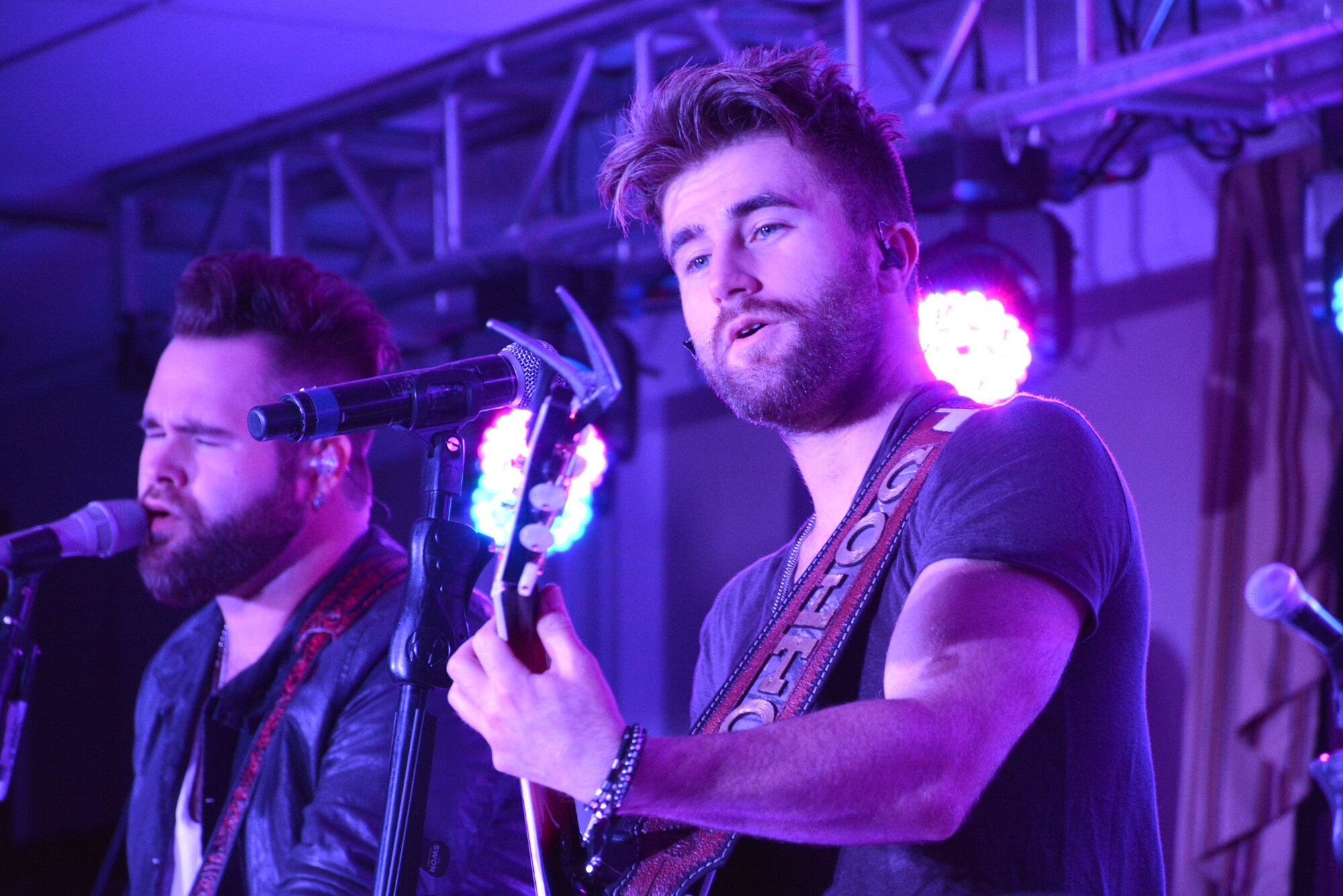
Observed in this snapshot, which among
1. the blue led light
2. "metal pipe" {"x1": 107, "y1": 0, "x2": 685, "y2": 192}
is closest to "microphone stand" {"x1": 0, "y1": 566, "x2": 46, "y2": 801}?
"metal pipe" {"x1": 107, "y1": 0, "x2": 685, "y2": 192}

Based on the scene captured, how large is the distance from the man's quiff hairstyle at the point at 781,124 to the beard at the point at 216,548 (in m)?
1.13

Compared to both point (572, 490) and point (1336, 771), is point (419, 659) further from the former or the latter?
point (572, 490)

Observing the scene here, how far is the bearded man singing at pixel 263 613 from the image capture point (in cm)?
243

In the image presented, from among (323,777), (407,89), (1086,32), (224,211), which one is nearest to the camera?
(323,777)

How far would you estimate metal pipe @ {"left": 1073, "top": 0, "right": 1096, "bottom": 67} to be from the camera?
4062 millimetres

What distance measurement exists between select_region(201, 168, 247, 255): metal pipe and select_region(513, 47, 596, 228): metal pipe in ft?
5.95

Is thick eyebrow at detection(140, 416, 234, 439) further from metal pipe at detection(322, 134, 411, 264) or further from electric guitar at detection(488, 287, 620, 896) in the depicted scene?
metal pipe at detection(322, 134, 411, 264)

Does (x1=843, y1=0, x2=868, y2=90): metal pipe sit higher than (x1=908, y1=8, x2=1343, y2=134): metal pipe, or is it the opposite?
(x1=843, y1=0, x2=868, y2=90): metal pipe

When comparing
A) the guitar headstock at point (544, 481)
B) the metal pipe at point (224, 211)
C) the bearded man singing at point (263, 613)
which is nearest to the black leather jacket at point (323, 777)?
the bearded man singing at point (263, 613)

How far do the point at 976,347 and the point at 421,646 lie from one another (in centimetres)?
343

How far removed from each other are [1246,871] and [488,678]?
4.69 meters

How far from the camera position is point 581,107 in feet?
21.3

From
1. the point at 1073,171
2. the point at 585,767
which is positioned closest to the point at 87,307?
the point at 1073,171

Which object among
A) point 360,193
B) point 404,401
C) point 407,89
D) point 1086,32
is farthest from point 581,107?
point 404,401
